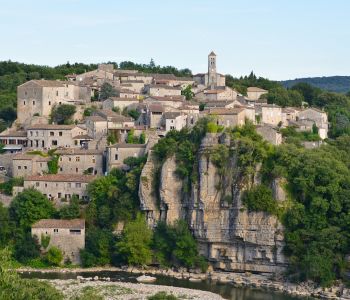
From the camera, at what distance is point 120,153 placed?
50000 mm

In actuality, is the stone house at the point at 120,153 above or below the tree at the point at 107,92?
below

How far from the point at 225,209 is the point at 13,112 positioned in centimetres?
2142

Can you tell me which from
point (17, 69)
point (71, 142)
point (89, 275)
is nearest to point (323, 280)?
point (89, 275)

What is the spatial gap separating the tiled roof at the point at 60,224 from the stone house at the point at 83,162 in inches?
180

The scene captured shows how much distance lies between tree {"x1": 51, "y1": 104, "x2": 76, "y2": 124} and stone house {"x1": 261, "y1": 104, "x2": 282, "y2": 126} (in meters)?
12.7

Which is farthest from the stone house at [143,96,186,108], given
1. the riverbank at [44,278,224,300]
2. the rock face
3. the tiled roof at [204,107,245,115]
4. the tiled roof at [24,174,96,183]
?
the riverbank at [44,278,224,300]

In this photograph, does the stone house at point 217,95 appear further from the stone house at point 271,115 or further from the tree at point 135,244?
the tree at point 135,244

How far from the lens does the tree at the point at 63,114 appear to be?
56719 mm

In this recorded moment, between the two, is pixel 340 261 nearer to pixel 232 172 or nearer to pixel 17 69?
pixel 232 172

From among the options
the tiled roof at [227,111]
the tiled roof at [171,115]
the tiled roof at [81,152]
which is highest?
the tiled roof at [227,111]

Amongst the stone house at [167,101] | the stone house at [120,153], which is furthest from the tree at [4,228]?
the stone house at [167,101]

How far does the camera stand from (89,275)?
4447cm

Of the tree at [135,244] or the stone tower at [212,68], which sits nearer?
the tree at [135,244]

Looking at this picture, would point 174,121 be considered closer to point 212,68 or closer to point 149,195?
point 149,195
